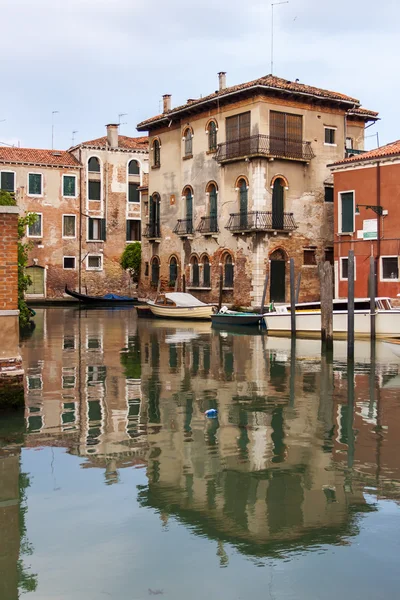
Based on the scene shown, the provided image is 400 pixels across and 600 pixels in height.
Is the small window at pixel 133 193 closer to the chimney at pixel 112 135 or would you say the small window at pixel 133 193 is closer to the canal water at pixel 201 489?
the chimney at pixel 112 135

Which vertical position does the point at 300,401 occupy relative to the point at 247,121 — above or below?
below

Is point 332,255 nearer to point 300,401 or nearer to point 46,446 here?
point 300,401

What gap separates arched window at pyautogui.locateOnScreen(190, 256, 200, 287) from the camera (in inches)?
1232

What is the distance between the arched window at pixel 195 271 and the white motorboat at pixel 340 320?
→ 29.3ft

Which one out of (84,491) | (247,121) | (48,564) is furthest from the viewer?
(247,121)

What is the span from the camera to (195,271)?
104 ft

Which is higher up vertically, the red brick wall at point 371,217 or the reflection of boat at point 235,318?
the red brick wall at point 371,217

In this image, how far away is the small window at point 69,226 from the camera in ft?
140

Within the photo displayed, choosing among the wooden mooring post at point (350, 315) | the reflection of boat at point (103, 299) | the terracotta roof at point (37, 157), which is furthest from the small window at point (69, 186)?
the wooden mooring post at point (350, 315)

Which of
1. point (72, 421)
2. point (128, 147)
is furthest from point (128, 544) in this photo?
point (128, 147)

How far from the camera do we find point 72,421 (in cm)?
914

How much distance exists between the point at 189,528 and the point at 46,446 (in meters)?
2.83

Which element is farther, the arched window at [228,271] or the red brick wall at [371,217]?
the arched window at [228,271]

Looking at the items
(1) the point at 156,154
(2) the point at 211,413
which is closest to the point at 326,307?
(2) the point at 211,413
